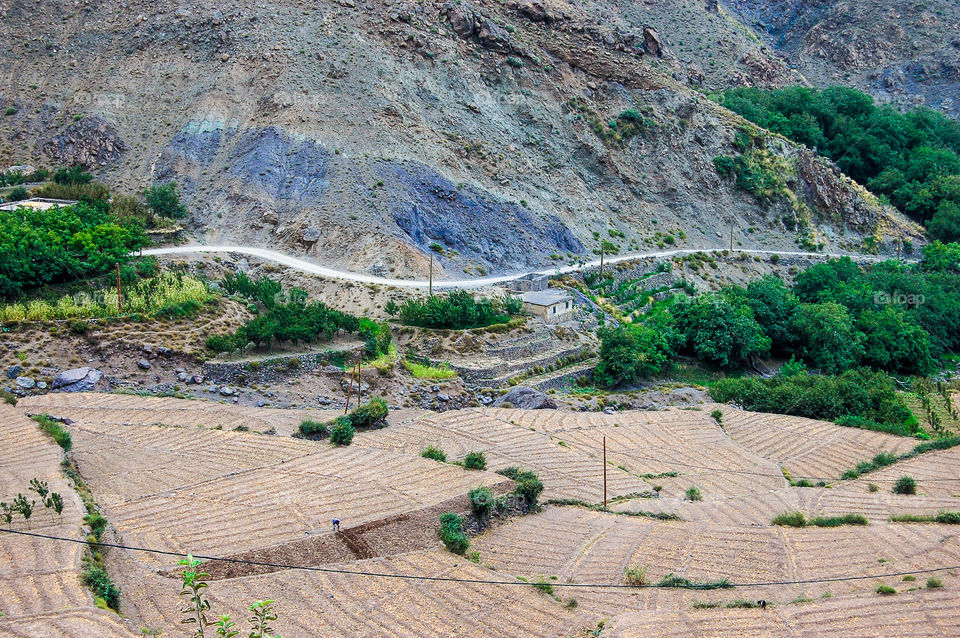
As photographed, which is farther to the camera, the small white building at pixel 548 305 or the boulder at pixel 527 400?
the small white building at pixel 548 305

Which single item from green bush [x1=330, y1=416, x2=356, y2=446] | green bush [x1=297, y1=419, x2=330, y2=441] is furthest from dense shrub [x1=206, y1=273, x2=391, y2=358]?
green bush [x1=330, y1=416, x2=356, y2=446]

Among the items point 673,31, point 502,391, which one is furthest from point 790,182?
point 502,391

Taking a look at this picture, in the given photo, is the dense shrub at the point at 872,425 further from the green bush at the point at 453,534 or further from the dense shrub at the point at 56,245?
the dense shrub at the point at 56,245

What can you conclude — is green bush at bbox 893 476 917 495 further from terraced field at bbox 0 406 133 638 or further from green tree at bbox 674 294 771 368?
terraced field at bbox 0 406 133 638

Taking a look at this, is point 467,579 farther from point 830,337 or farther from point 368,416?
point 830,337

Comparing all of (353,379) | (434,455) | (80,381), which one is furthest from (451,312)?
(80,381)

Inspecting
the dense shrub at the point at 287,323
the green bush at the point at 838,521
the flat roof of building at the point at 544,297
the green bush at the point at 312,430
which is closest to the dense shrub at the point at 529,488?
the green bush at the point at 312,430
